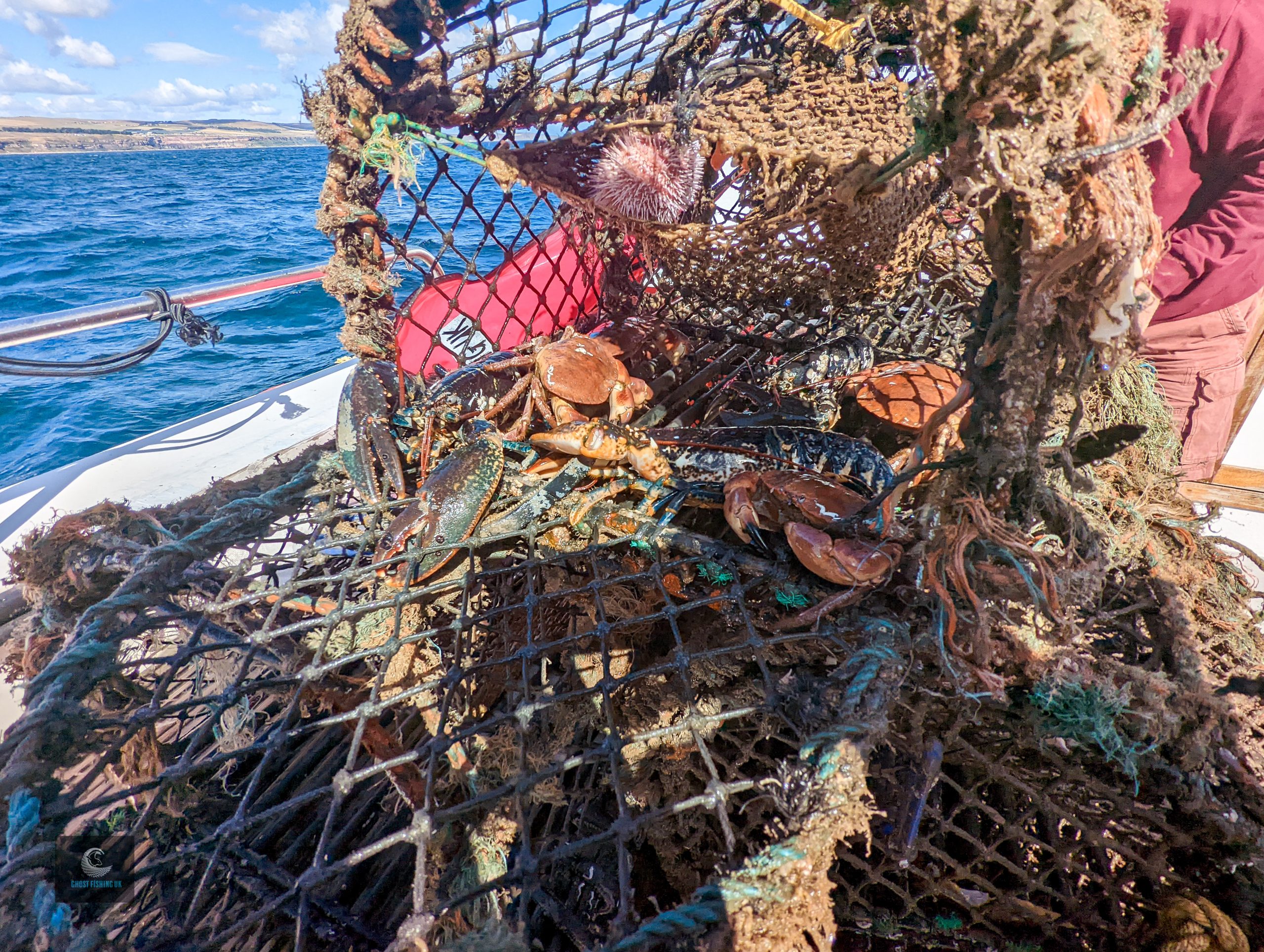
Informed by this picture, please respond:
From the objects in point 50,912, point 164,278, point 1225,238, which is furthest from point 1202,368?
point 164,278

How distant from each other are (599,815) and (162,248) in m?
15.7

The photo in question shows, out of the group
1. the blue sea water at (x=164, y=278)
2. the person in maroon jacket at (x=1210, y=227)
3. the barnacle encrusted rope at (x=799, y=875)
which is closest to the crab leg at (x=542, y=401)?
the blue sea water at (x=164, y=278)

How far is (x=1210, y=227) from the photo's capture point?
64.4 inches

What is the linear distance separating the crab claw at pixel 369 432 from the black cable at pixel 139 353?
39.0 inches

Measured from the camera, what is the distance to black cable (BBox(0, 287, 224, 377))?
2107mm

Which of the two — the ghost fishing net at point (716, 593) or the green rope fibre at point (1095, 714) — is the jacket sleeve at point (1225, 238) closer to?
the ghost fishing net at point (716, 593)

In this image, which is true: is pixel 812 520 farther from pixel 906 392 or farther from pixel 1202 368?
pixel 1202 368

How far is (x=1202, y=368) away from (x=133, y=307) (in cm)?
377

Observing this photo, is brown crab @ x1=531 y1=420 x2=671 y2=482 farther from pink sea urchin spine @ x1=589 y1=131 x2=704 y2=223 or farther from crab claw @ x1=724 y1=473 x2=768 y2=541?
pink sea urchin spine @ x1=589 y1=131 x2=704 y2=223

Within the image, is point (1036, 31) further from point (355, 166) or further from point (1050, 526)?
point (355, 166)

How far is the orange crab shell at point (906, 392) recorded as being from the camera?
1.62 meters

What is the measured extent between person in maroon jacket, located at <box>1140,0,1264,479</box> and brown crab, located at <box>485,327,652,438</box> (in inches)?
51.8

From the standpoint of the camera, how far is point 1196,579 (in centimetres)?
114

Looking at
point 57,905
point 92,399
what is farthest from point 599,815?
point 92,399
